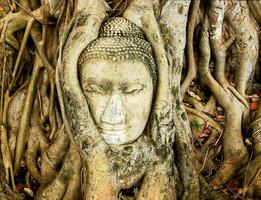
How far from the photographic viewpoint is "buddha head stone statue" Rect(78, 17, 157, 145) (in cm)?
266

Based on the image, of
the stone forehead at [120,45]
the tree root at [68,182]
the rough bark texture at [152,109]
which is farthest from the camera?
the tree root at [68,182]

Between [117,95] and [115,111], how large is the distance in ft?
0.33

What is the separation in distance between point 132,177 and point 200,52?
126 cm

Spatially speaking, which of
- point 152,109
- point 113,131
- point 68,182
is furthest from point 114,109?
point 68,182

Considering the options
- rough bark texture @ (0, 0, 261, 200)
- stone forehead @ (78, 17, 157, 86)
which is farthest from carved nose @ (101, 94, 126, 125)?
stone forehead @ (78, 17, 157, 86)

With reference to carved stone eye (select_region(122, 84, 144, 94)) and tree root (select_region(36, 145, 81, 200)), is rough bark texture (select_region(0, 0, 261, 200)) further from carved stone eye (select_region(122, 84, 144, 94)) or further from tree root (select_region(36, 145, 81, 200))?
carved stone eye (select_region(122, 84, 144, 94))

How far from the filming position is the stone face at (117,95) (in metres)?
2.66

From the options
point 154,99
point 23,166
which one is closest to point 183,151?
point 154,99

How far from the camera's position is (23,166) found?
11.4ft

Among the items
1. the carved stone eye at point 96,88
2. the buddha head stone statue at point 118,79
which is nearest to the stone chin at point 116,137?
the buddha head stone statue at point 118,79

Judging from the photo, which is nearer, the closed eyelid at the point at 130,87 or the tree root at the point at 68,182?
the closed eyelid at the point at 130,87

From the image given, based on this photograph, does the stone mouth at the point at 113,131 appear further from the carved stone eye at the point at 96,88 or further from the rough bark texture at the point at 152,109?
the carved stone eye at the point at 96,88

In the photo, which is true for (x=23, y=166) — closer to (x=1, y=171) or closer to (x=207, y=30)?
(x=1, y=171)

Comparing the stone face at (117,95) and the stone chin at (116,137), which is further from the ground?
the stone face at (117,95)
